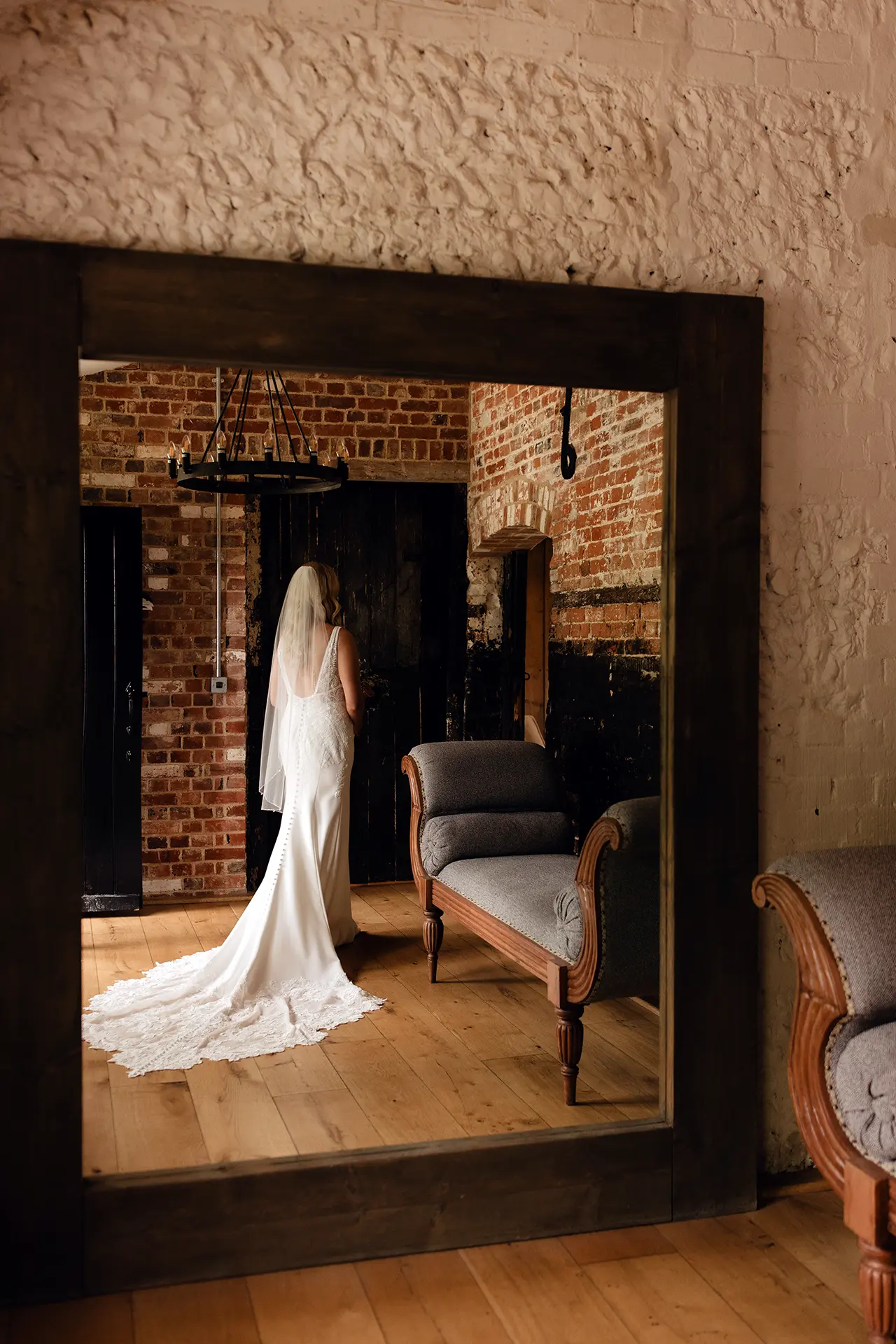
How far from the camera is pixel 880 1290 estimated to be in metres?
2.34

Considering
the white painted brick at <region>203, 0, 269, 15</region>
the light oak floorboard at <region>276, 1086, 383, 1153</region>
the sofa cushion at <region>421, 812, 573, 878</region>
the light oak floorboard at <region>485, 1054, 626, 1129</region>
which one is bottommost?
the light oak floorboard at <region>485, 1054, 626, 1129</region>

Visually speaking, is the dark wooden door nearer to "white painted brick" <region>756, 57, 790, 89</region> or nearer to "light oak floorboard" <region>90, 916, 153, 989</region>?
"light oak floorboard" <region>90, 916, 153, 989</region>

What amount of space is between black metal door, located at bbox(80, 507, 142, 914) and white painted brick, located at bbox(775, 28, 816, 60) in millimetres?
4174

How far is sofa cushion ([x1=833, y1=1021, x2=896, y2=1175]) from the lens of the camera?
7.59ft

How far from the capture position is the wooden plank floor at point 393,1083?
3420 millimetres

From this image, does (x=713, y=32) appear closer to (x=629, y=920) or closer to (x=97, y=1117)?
(x=629, y=920)

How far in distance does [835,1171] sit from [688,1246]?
551 mm

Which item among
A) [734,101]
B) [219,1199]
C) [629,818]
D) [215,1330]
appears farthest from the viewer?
[629,818]

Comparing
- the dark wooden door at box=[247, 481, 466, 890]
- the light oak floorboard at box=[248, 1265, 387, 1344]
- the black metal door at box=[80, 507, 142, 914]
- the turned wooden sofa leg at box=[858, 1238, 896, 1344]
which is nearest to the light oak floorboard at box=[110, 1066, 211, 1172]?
the light oak floorboard at box=[248, 1265, 387, 1344]

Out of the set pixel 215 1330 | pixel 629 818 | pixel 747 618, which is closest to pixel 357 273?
pixel 747 618

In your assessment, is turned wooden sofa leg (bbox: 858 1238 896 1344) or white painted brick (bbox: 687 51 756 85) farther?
white painted brick (bbox: 687 51 756 85)

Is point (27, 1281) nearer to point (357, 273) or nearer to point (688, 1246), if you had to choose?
point (688, 1246)

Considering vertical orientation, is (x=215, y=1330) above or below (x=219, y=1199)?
below

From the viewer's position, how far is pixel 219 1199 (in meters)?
2.66
